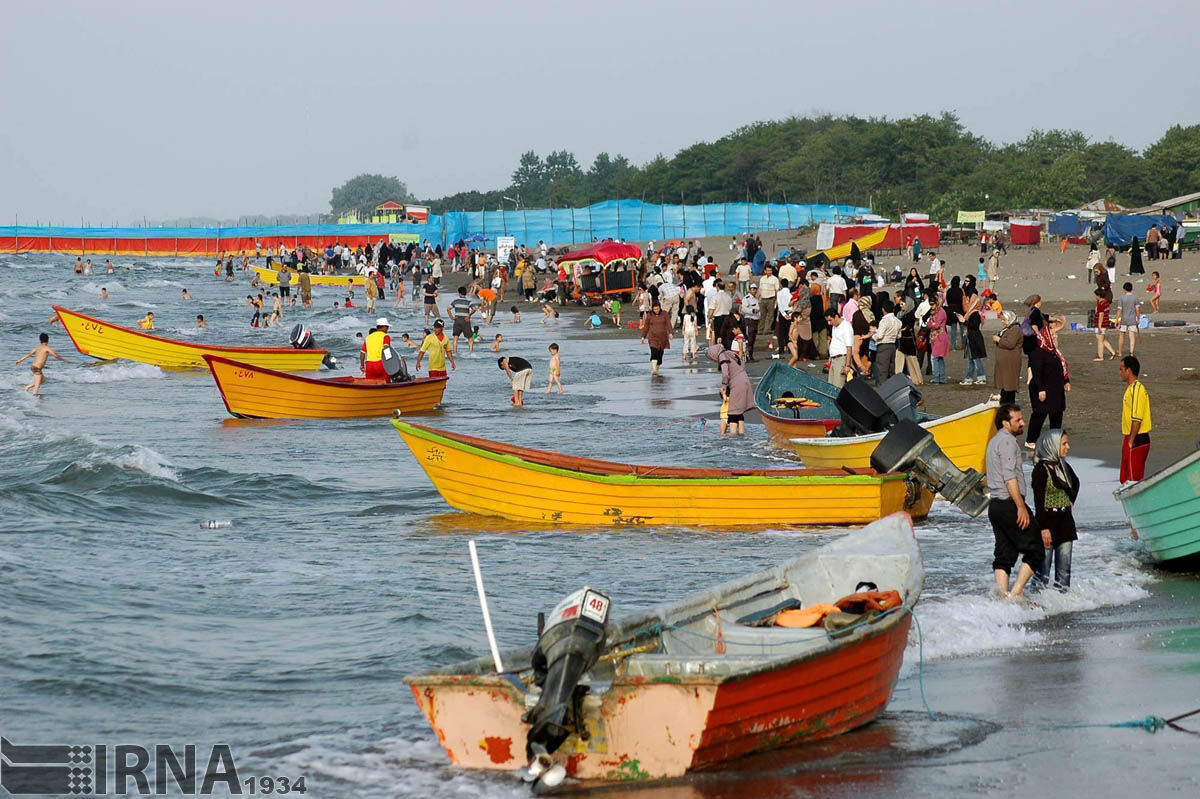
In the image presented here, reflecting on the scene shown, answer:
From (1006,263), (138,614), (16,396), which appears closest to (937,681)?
(138,614)

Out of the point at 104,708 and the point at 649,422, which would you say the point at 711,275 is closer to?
the point at 649,422

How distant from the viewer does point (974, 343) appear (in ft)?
69.7

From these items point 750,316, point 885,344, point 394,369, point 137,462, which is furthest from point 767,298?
point 137,462

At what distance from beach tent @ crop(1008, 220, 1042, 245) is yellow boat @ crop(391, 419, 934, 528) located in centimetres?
4344

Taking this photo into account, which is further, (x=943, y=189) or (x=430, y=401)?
(x=943, y=189)

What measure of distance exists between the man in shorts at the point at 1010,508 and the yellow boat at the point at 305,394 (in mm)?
15016

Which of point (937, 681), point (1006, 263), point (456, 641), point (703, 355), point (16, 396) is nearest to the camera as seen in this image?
point (937, 681)

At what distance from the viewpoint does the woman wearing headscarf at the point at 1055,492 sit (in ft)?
32.4

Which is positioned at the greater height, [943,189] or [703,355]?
[943,189]

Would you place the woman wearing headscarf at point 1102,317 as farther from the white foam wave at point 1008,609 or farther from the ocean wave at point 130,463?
the ocean wave at point 130,463

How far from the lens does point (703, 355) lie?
31000 mm

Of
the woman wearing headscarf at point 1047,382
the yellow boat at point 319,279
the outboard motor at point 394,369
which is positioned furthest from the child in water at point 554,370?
the yellow boat at point 319,279

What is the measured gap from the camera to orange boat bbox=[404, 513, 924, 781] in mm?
6938

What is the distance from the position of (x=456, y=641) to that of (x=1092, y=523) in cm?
647
